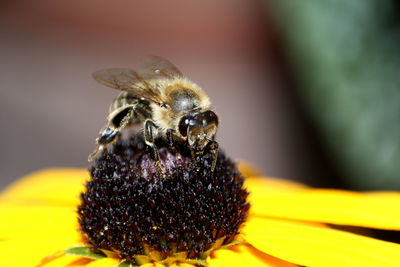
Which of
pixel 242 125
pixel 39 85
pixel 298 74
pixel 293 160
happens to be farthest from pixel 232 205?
pixel 39 85

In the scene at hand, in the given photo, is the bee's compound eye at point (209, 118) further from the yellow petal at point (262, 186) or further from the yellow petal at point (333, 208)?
the yellow petal at point (262, 186)

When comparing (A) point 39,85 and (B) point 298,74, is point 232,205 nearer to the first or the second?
(B) point 298,74

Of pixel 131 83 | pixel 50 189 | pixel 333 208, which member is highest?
pixel 131 83

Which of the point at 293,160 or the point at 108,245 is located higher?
the point at 293,160

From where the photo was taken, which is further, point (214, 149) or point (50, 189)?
point (50, 189)

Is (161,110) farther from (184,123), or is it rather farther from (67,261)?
(67,261)

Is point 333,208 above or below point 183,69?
below

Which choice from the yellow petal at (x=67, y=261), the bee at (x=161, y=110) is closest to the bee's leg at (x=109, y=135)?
the bee at (x=161, y=110)

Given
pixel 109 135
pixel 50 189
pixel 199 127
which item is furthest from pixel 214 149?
pixel 50 189
